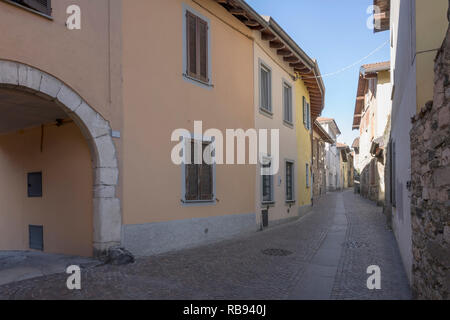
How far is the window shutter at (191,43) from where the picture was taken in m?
8.14

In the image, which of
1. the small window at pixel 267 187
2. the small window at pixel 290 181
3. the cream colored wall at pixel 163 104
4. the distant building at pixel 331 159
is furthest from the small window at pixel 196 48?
the distant building at pixel 331 159

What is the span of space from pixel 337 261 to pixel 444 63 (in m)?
4.42

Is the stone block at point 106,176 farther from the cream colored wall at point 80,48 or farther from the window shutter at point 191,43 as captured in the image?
the window shutter at point 191,43

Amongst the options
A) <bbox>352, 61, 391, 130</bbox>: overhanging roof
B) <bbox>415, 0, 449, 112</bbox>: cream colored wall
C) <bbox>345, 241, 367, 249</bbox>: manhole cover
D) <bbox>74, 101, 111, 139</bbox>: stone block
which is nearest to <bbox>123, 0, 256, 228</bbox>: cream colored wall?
<bbox>74, 101, 111, 139</bbox>: stone block

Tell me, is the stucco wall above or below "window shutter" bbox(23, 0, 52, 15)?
below

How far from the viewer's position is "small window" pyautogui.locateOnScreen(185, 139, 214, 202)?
800 centimetres

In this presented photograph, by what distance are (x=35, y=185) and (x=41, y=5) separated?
161 inches

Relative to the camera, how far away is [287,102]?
14078 mm

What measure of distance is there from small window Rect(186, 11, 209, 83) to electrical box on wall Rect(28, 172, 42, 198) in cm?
401

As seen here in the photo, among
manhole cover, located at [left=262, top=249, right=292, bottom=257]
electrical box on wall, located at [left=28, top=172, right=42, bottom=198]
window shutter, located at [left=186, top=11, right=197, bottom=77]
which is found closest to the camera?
manhole cover, located at [left=262, top=249, right=292, bottom=257]

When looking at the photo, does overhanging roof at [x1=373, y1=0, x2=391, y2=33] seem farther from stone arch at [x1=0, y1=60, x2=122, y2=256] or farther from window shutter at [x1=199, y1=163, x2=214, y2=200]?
stone arch at [x1=0, y1=60, x2=122, y2=256]

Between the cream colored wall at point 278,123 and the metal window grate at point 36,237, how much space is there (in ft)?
19.1

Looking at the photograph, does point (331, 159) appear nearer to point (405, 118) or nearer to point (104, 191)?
point (405, 118)
